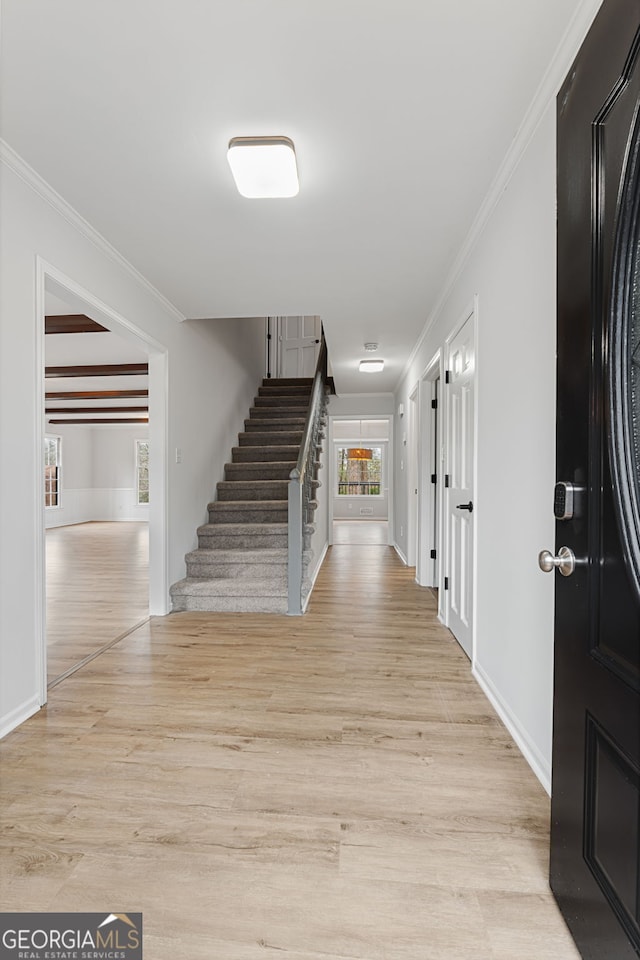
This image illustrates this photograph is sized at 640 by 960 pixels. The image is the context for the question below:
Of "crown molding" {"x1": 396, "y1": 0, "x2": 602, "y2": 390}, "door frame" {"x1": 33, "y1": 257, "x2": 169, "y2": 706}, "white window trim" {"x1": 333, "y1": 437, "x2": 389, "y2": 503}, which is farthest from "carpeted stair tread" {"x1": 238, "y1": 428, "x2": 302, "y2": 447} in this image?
"white window trim" {"x1": 333, "y1": 437, "x2": 389, "y2": 503}

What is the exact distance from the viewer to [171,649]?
3.06m

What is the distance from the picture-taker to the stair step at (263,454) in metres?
5.69

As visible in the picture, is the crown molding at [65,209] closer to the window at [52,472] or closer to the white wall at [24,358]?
the white wall at [24,358]

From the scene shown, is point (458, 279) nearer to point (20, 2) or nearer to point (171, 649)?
point (20, 2)

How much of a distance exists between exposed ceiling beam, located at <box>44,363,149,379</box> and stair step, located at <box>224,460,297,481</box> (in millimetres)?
2159

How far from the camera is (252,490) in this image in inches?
202

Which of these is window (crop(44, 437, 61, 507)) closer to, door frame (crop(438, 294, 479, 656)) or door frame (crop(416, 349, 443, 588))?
door frame (crop(416, 349, 443, 588))

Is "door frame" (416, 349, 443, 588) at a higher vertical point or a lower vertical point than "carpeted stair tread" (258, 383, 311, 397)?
lower

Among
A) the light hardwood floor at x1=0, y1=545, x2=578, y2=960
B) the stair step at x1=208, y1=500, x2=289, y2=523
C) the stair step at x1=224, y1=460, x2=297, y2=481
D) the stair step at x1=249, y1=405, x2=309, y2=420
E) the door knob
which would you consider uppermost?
the stair step at x1=249, y1=405, x2=309, y2=420

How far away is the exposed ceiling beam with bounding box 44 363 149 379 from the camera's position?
649 cm

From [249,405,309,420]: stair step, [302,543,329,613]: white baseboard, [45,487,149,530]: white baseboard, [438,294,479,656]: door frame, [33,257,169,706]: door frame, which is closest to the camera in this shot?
[33,257,169,706]: door frame

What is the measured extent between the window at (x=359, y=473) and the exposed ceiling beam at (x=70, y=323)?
8012 mm

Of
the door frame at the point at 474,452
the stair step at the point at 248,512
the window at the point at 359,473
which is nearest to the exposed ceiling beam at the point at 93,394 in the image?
the stair step at the point at 248,512

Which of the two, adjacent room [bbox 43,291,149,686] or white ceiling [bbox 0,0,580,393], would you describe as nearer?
white ceiling [bbox 0,0,580,393]
